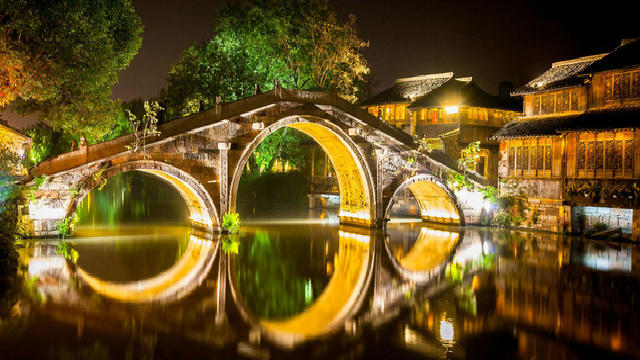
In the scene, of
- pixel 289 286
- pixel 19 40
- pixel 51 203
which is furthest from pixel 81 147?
pixel 289 286

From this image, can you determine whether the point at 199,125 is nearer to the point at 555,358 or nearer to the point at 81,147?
the point at 81,147

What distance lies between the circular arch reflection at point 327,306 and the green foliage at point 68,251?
4.98m

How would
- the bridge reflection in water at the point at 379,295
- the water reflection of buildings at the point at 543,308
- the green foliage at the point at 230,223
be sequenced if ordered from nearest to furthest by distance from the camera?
the water reflection of buildings at the point at 543,308 < the bridge reflection in water at the point at 379,295 < the green foliage at the point at 230,223

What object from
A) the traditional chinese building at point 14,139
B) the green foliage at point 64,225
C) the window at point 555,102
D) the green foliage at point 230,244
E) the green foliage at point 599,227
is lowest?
the green foliage at point 230,244

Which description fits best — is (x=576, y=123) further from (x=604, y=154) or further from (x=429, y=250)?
(x=429, y=250)

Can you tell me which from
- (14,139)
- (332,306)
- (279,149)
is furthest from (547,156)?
(14,139)

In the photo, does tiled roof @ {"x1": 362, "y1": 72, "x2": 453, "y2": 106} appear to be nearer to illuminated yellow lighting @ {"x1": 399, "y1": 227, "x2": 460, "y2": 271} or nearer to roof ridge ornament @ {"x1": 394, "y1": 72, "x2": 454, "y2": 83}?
roof ridge ornament @ {"x1": 394, "y1": 72, "x2": 454, "y2": 83}

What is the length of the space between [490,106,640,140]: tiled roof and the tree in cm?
1958

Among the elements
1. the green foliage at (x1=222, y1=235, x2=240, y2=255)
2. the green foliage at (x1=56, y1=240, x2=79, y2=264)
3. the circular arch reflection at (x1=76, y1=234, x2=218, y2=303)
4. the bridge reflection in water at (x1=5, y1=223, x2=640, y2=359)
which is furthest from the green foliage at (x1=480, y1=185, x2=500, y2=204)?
the green foliage at (x1=56, y1=240, x2=79, y2=264)

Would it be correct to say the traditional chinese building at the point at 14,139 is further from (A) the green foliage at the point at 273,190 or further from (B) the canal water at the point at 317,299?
(A) the green foliage at the point at 273,190

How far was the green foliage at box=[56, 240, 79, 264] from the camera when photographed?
733 inches

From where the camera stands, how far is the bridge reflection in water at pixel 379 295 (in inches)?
450

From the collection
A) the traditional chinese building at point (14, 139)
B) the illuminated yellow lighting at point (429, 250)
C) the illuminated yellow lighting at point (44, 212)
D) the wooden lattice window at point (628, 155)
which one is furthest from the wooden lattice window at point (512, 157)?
the traditional chinese building at point (14, 139)

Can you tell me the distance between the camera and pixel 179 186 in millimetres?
26906
